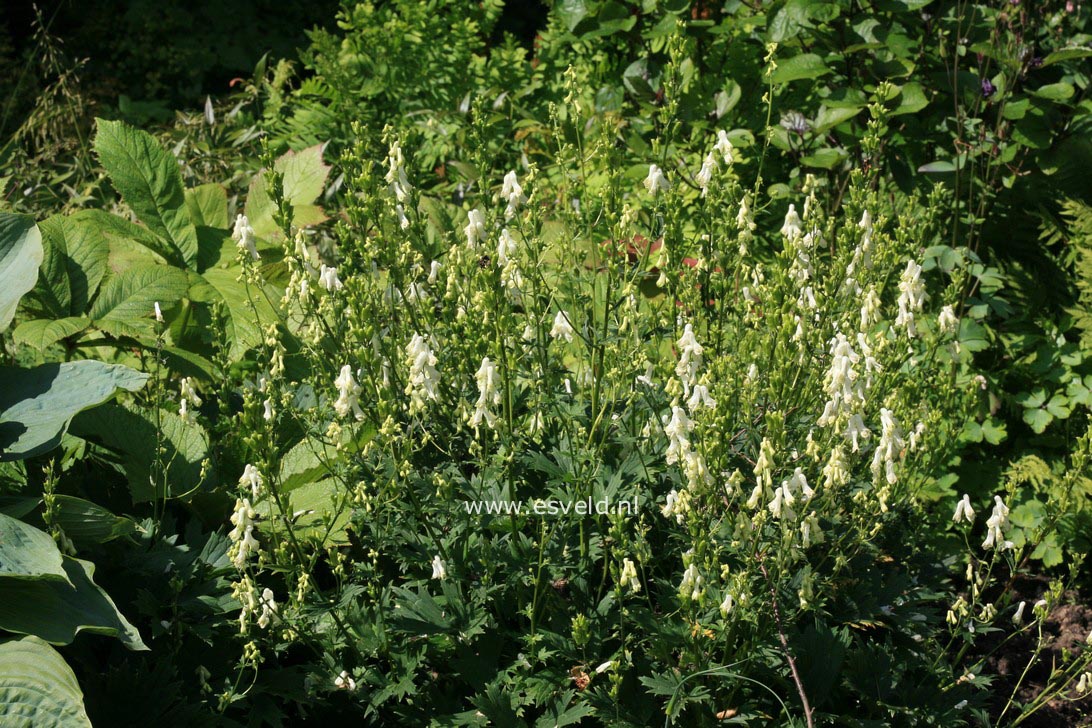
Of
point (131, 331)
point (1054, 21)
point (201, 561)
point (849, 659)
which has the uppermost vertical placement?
point (1054, 21)

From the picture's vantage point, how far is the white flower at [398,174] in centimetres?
236

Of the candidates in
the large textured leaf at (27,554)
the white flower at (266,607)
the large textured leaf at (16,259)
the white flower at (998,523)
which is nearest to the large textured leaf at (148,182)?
the large textured leaf at (16,259)

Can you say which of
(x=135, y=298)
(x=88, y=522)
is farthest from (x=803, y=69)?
(x=88, y=522)

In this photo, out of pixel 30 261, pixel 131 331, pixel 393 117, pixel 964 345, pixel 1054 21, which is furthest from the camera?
pixel 393 117

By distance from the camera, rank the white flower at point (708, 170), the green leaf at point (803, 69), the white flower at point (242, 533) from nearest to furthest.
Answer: the white flower at point (242, 533), the white flower at point (708, 170), the green leaf at point (803, 69)

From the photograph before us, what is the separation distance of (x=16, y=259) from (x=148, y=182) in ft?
3.41

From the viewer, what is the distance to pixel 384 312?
8.06 feet

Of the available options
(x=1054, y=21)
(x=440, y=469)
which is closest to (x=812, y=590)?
(x=440, y=469)

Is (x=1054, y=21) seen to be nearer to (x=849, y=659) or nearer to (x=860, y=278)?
(x=860, y=278)

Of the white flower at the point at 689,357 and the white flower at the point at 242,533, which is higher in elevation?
the white flower at the point at 689,357

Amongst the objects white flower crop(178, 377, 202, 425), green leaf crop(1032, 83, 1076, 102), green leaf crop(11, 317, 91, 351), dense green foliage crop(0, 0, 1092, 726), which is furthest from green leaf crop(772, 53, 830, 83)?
green leaf crop(11, 317, 91, 351)

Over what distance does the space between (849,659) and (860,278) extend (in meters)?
0.87

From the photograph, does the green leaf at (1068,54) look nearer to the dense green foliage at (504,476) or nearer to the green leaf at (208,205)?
the dense green foliage at (504,476)

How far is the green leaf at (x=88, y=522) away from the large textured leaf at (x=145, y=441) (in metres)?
0.35
